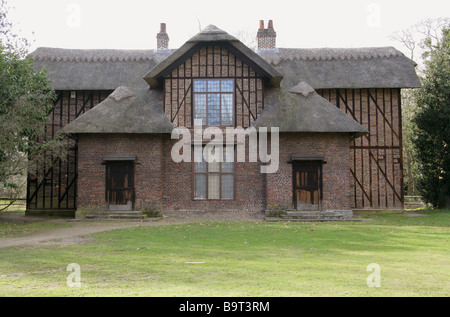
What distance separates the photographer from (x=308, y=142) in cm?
1967

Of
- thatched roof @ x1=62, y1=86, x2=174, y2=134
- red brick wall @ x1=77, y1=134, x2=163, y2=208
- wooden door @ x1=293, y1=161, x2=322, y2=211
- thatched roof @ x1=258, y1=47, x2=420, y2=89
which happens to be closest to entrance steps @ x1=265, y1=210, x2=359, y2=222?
wooden door @ x1=293, y1=161, x2=322, y2=211

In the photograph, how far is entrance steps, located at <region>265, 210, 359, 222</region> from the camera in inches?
736

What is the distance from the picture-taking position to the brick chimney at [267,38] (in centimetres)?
2466

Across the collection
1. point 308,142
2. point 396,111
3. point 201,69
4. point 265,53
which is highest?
point 265,53

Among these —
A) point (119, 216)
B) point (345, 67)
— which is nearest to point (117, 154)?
point (119, 216)

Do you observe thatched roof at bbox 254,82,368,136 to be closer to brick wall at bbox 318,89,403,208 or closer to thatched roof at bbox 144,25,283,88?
thatched roof at bbox 144,25,283,88

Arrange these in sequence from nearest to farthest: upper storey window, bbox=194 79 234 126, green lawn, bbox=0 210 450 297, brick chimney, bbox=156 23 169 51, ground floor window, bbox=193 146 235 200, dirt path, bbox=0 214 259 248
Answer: green lawn, bbox=0 210 450 297 < dirt path, bbox=0 214 259 248 < ground floor window, bbox=193 146 235 200 < upper storey window, bbox=194 79 234 126 < brick chimney, bbox=156 23 169 51

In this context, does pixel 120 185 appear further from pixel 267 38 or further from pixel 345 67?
pixel 345 67

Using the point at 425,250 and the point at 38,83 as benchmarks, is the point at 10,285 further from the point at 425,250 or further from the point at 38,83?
the point at 38,83

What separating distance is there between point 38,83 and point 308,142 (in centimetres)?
1235

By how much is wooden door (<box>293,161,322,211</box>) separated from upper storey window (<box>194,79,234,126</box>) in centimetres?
389

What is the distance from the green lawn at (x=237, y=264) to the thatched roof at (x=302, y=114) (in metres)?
6.46

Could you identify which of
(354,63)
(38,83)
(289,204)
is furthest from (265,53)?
(38,83)

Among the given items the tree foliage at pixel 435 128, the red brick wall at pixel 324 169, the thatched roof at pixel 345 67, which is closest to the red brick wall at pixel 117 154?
the red brick wall at pixel 324 169
